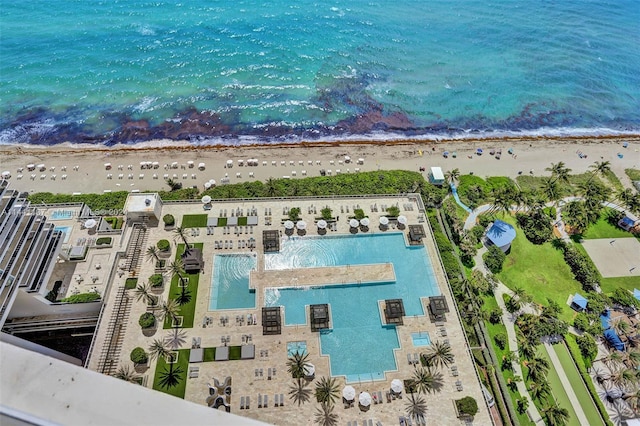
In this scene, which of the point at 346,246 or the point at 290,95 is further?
the point at 290,95

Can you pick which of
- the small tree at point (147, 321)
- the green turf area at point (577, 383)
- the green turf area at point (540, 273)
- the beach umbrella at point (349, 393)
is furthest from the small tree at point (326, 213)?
the green turf area at point (577, 383)

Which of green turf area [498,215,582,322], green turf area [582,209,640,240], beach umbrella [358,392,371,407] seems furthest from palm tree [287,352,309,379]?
→ green turf area [582,209,640,240]

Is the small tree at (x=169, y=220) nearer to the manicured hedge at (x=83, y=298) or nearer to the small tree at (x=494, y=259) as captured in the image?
the manicured hedge at (x=83, y=298)

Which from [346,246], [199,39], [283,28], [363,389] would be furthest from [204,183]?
[283,28]

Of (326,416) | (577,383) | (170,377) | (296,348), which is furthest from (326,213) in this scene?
(577,383)

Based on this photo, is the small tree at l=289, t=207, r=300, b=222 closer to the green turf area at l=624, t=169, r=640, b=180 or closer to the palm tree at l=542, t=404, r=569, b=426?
the palm tree at l=542, t=404, r=569, b=426

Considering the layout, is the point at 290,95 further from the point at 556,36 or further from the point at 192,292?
the point at 556,36
